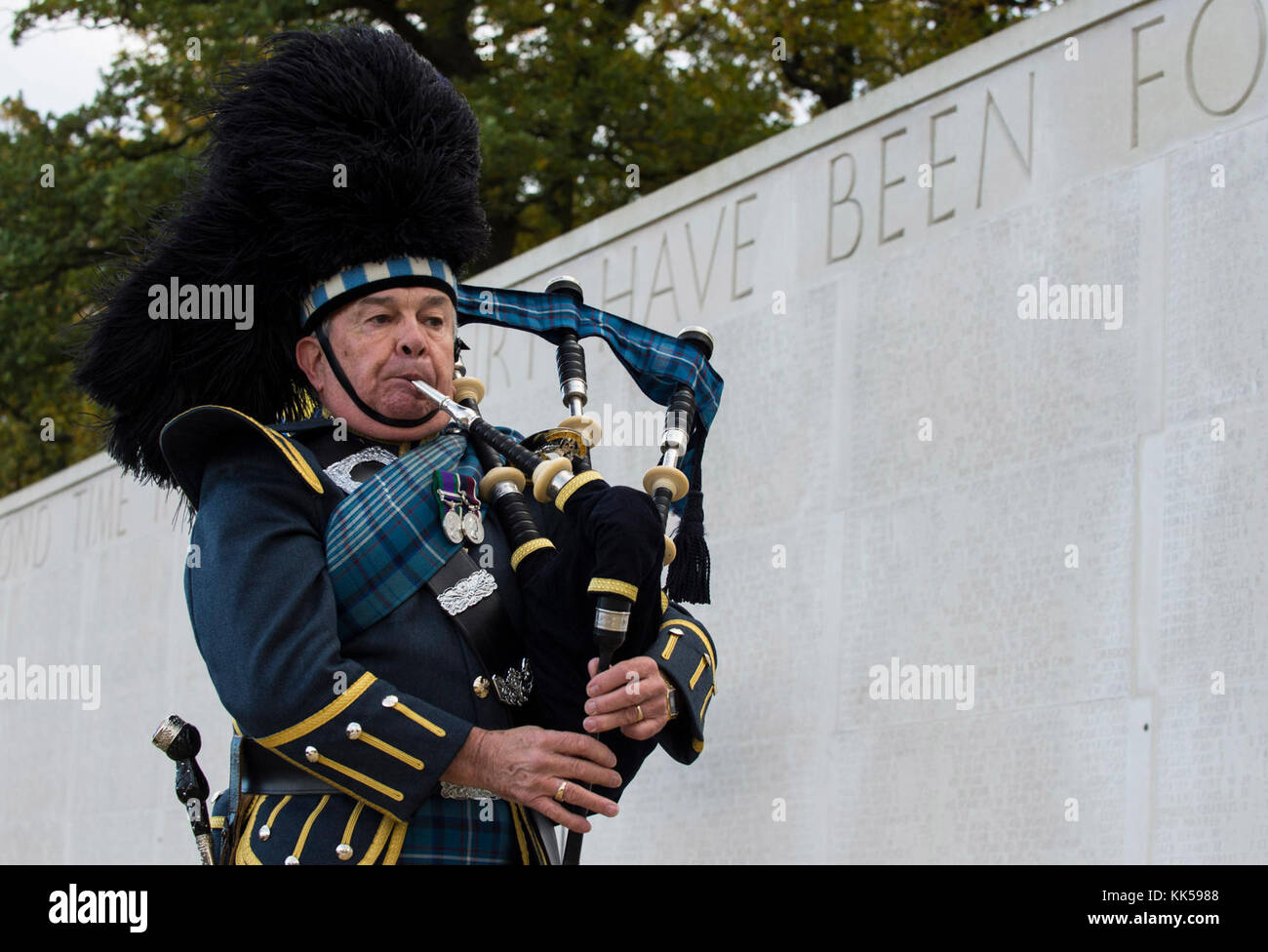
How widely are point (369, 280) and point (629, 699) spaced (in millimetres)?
946

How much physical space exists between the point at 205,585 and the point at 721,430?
495cm

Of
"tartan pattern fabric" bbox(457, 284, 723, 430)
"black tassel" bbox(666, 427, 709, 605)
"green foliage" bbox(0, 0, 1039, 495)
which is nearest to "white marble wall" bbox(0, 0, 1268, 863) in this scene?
"black tassel" bbox(666, 427, 709, 605)

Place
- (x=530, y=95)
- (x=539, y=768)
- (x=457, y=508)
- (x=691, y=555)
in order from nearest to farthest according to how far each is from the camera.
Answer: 1. (x=539, y=768)
2. (x=457, y=508)
3. (x=691, y=555)
4. (x=530, y=95)

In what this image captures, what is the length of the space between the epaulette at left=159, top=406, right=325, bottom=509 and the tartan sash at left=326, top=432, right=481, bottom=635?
92 millimetres

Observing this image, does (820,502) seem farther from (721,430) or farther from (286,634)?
(286,634)

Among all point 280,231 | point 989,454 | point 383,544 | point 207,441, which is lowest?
point 383,544

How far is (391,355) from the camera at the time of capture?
3.31 metres

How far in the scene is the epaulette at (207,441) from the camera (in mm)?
3096

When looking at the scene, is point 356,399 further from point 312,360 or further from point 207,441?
point 207,441

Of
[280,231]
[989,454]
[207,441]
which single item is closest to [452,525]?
[207,441]

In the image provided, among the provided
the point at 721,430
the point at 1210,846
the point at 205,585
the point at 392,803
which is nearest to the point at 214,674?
the point at 205,585
